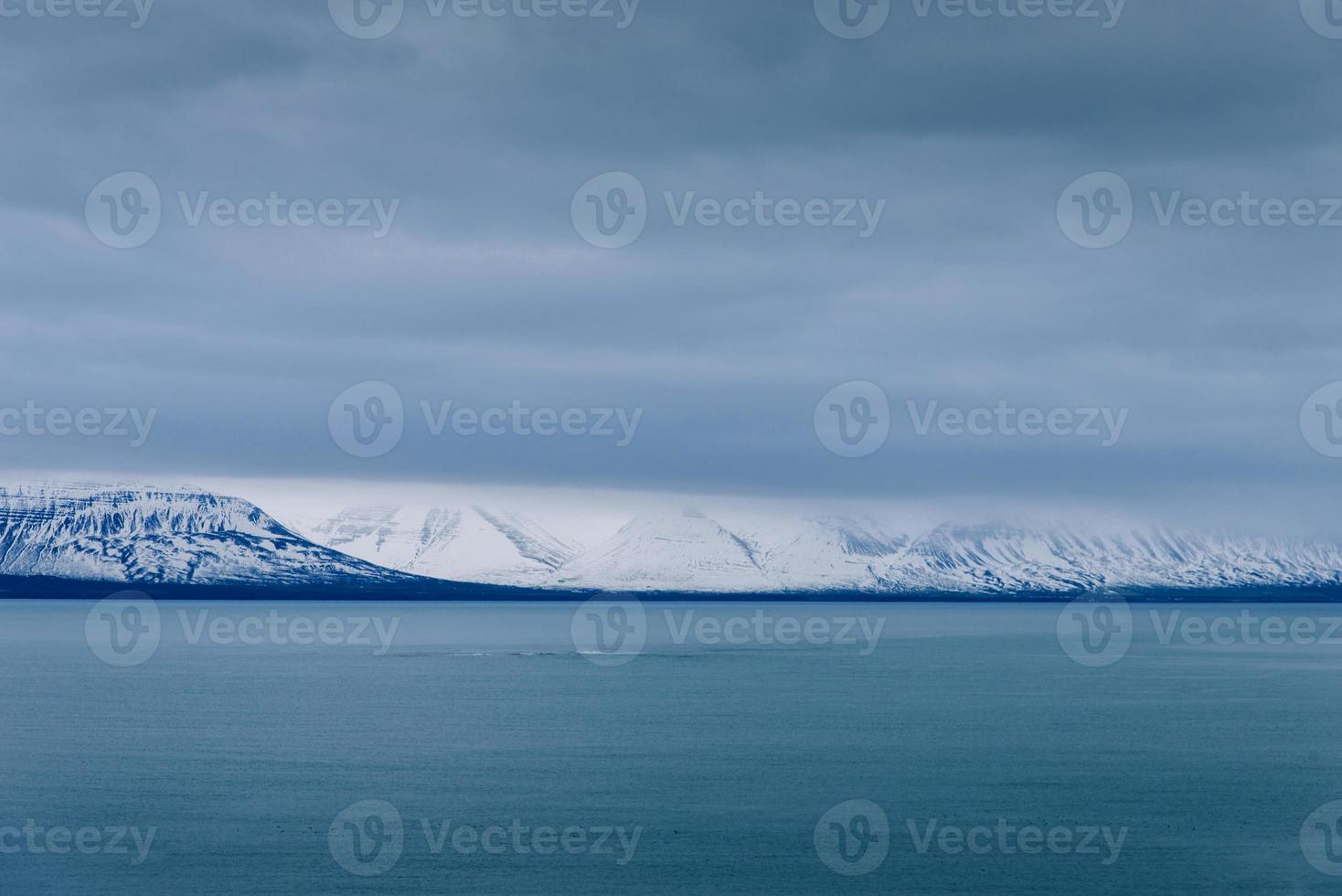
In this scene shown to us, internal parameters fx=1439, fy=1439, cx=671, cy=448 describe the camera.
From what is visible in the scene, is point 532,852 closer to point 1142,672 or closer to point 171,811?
point 171,811

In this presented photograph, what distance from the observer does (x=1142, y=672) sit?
154 metres

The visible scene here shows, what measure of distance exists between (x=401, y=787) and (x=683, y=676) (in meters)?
77.9

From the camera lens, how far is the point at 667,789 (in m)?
69.0

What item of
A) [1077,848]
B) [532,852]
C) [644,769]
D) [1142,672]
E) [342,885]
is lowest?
[342,885]

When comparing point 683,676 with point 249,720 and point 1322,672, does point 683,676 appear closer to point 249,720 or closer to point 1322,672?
point 249,720

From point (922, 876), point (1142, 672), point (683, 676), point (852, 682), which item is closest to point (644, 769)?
point (922, 876)

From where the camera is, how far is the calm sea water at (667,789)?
173 ft

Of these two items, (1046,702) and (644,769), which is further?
(1046,702)

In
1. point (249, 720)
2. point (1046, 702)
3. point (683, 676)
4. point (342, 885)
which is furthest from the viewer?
point (683, 676)

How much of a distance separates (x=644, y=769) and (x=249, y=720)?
37154 mm

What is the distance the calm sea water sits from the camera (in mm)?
52875

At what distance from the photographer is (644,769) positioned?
7562 centimetres

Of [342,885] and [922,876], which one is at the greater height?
[922,876]

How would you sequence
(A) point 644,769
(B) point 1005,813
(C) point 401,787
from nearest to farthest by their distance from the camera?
(B) point 1005,813, (C) point 401,787, (A) point 644,769
